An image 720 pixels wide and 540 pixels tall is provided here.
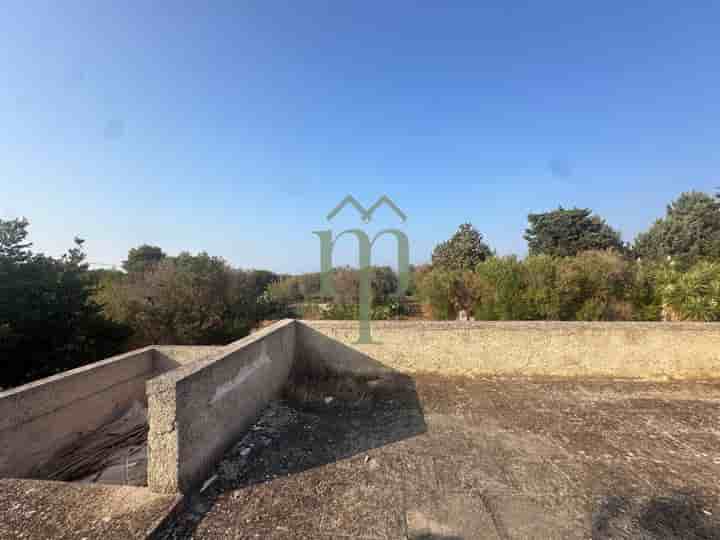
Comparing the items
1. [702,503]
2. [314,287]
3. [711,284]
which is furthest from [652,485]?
[314,287]

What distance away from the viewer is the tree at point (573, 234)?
1930 centimetres

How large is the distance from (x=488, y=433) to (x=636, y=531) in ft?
4.19

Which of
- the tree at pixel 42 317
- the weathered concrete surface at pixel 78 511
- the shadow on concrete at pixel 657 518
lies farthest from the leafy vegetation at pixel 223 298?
the shadow on concrete at pixel 657 518

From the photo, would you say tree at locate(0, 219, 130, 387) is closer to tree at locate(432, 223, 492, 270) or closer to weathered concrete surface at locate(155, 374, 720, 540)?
weathered concrete surface at locate(155, 374, 720, 540)

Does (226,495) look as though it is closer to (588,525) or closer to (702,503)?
(588,525)

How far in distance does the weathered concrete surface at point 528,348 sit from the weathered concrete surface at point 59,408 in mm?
2424

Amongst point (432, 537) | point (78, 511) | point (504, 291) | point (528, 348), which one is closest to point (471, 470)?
point (432, 537)

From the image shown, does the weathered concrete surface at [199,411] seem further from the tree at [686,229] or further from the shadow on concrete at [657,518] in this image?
the tree at [686,229]

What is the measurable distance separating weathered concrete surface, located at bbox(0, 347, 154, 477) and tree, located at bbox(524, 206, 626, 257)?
2163cm

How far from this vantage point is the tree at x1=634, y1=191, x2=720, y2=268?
18625 millimetres

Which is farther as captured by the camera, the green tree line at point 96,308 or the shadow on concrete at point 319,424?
the green tree line at point 96,308

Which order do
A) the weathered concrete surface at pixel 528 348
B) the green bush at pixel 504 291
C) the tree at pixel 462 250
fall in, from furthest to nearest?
the tree at pixel 462 250
the green bush at pixel 504 291
the weathered concrete surface at pixel 528 348

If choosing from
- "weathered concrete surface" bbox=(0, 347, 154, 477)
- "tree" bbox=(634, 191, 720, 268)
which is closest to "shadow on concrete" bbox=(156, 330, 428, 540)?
"weathered concrete surface" bbox=(0, 347, 154, 477)

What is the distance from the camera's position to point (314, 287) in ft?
48.9
